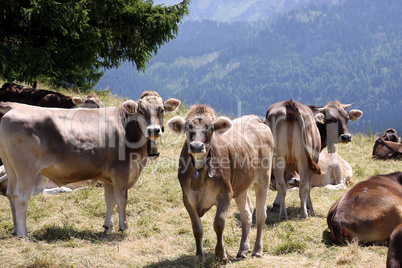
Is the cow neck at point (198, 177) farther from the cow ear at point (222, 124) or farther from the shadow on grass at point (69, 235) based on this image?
the shadow on grass at point (69, 235)

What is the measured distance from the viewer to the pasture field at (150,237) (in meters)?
5.86

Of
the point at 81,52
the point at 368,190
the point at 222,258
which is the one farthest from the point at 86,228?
the point at 81,52

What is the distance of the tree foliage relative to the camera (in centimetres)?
1209

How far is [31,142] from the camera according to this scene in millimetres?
6633

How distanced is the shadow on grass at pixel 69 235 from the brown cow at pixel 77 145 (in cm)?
23

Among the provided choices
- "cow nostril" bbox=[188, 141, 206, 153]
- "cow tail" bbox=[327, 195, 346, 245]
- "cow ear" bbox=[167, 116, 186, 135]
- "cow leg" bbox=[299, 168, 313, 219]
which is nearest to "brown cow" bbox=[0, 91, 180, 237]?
"cow ear" bbox=[167, 116, 186, 135]

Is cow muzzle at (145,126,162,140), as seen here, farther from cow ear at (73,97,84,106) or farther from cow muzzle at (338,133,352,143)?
cow muzzle at (338,133,352,143)

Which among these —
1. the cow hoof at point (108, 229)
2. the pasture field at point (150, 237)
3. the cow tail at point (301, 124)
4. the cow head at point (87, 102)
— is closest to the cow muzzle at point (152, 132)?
the pasture field at point (150, 237)

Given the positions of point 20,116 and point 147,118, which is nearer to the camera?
point 20,116

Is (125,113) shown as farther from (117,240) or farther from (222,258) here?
(222,258)

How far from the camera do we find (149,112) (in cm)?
734

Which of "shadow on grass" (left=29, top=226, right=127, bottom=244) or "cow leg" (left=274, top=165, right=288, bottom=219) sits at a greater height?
"cow leg" (left=274, top=165, right=288, bottom=219)

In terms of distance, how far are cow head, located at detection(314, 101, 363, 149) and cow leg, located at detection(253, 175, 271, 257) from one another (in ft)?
13.8

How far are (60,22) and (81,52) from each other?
5.30 ft
